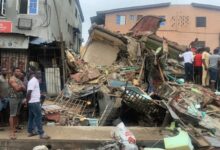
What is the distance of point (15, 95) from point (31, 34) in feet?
31.0

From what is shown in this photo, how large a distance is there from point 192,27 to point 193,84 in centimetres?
2093

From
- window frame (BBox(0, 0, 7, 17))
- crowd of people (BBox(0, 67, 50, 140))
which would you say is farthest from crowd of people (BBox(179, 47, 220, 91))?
crowd of people (BBox(0, 67, 50, 140))

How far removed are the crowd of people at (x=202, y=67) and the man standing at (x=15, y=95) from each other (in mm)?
8543

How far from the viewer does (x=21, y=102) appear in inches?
393

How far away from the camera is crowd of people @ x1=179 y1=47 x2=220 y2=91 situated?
53.3ft

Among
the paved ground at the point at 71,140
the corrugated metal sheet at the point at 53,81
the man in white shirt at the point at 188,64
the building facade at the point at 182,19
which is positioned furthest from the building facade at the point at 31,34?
the building facade at the point at 182,19

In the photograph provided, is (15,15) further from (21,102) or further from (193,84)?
(21,102)

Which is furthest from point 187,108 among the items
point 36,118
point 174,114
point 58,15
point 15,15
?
point 58,15

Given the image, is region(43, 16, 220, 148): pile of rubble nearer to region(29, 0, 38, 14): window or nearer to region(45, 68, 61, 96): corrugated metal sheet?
region(45, 68, 61, 96): corrugated metal sheet

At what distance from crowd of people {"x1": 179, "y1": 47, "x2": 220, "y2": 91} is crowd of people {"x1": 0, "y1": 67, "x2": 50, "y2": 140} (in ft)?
27.5

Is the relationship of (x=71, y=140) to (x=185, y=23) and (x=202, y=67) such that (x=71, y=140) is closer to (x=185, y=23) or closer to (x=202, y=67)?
(x=202, y=67)

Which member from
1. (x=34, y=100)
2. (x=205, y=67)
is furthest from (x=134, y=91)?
(x=205, y=67)

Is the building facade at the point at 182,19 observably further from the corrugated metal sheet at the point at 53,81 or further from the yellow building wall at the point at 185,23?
the corrugated metal sheet at the point at 53,81

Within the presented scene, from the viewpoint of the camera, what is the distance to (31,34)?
1892cm
